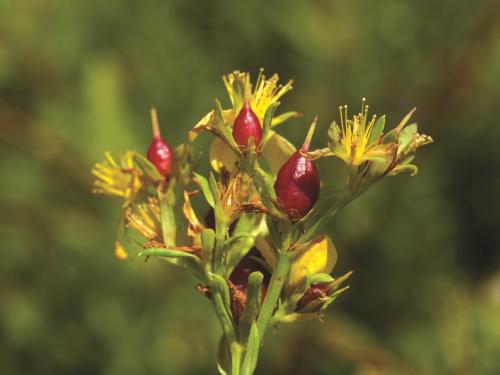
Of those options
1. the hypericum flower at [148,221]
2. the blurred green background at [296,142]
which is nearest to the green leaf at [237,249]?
the hypericum flower at [148,221]

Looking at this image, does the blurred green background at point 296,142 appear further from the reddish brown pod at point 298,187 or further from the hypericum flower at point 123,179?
the reddish brown pod at point 298,187

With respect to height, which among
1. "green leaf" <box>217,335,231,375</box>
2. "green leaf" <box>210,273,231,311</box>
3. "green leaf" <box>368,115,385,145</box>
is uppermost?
"green leaf" <box>368,115,385,145</box>

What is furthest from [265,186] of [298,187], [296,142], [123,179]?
[296,142]

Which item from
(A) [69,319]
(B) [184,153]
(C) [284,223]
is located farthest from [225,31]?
(C) [284,223]

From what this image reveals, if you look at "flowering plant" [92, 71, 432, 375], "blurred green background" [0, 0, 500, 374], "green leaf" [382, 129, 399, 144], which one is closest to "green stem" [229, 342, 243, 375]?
"flowering plant" [92, 71, 432, 375]

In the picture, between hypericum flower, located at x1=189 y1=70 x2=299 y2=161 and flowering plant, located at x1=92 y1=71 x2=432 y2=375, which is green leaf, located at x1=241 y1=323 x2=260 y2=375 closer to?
flowering plant, located at x1=92 y1=71 x2=432 y2=375

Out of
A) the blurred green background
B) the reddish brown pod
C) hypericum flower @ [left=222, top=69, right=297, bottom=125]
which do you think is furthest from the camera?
the blurred green background
